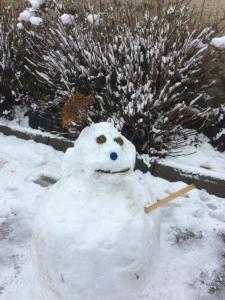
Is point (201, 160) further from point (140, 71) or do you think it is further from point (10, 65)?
point (10, 65)

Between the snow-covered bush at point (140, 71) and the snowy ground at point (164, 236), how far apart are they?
551 millimetres

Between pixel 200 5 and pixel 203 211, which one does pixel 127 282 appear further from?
pixel 200 5

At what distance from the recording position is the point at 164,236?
126 inches

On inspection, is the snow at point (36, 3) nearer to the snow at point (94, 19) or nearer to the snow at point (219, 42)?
the snow at point (94, 19)

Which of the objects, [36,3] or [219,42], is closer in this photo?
[219,42]

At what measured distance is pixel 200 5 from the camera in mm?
5285

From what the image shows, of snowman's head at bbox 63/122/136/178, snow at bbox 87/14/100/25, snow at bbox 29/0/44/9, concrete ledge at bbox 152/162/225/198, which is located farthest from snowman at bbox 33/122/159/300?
snow at bbox 29/0/44/9

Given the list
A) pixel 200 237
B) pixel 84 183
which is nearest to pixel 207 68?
pixel 200 237

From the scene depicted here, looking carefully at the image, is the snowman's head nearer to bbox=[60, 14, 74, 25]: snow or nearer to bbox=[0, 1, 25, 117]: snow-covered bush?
bbox=[60, 14, 74, 25]: snow

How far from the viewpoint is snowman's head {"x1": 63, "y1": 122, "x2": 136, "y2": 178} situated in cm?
224

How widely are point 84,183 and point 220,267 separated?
1284 millimetres

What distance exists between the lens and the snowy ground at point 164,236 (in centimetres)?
271

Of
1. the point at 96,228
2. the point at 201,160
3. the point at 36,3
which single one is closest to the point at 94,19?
the point at 36,3

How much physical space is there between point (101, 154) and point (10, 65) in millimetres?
3379
